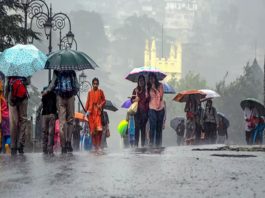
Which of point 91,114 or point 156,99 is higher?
point 156,99

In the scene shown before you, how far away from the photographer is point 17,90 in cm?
1017

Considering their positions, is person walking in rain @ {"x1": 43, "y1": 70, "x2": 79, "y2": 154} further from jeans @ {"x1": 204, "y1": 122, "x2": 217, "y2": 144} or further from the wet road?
jeans @ {"x1": 204, "y1": 122, "x2": 217, "y2": 144}

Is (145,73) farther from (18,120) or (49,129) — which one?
(18,120)

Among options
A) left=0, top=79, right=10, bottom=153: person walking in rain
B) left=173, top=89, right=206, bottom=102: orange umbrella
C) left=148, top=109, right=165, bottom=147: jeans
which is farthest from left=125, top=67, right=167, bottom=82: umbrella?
left=0, top=79, right=10, bottom=153: person walking in rain

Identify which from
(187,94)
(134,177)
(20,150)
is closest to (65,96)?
(20,150)

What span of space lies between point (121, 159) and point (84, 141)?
10.1 m

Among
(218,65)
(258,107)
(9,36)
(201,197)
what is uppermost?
(218,65)

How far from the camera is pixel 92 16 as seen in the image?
17475 centimetres

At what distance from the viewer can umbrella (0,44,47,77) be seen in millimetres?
10297

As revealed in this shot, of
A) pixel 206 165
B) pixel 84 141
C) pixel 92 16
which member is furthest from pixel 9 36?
pixel 92 16

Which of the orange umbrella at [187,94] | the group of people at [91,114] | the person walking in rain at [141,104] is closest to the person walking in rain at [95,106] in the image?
the group of people at [91,114]

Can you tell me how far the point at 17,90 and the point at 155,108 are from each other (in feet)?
11.8

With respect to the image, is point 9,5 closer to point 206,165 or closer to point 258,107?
point 258,107

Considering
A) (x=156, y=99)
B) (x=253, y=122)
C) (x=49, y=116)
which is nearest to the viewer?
(x=49, y=116)
